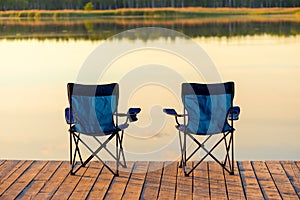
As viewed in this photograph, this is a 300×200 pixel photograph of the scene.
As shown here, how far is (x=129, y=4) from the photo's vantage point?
30000mm

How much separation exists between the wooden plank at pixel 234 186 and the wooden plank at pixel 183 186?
0.23 meters

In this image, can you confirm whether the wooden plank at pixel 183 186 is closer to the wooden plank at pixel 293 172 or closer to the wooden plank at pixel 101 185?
the wooden plank at pixel 101 185

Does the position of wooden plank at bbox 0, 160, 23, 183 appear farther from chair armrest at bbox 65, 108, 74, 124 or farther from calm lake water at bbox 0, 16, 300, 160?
calm lake water at bbox 0, 16, 300, 160

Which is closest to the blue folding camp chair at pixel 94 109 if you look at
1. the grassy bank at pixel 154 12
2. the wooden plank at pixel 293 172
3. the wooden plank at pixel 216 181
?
the wooden plank at pixel 216 181

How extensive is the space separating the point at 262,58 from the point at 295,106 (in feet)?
15.4

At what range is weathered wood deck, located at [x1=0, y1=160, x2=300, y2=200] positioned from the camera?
3.86 metres

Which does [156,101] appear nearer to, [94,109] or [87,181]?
[94,109]

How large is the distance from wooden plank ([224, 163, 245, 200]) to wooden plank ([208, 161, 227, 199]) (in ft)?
0.10

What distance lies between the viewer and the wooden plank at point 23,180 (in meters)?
3.90

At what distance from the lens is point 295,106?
313 inches

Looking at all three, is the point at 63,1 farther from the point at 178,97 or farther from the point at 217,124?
the point at 217,124

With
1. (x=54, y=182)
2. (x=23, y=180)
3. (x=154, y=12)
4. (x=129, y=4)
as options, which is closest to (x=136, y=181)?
(x=54, y=182)

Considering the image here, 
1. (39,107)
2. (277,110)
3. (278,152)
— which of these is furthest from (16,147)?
(277,110)

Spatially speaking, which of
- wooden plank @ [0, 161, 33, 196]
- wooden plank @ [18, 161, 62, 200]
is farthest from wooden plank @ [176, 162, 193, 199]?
wooden plank @ [0, 161, 33, 196]
